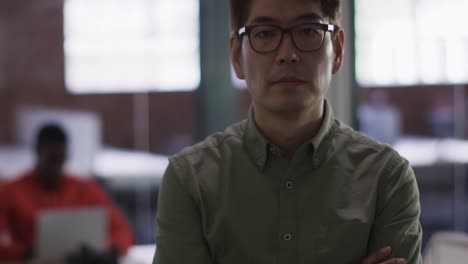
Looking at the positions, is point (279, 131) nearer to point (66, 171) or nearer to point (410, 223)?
point (410, 223)

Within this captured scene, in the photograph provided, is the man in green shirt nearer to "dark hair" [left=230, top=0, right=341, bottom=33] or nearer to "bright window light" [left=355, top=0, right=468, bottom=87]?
"dark hair" [left=230, top=0, right=341, bottom=33]

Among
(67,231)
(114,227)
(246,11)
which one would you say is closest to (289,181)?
(246,11)

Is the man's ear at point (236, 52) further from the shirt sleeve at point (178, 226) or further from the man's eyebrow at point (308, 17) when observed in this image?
the shirt sleeve at point (178, 226)

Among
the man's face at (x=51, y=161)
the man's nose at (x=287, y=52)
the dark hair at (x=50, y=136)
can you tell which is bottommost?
the man's face at (x=51, y=161)

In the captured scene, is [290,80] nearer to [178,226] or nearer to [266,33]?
[266,33]

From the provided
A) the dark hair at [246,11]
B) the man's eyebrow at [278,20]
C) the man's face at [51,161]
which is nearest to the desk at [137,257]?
the man's face at [51,161]

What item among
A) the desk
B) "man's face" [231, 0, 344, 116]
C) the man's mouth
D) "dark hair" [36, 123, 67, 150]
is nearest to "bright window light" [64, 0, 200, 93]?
"dark hair" [36, 123, 67, 150]

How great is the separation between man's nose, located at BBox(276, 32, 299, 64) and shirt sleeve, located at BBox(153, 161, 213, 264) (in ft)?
1.22

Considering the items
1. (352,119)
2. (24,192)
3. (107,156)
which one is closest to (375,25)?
(352,119)

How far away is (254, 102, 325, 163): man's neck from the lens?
1.63 metres

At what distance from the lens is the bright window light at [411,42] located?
12.4ft

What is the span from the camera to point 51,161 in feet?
12.8

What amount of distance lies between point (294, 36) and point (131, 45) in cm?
291

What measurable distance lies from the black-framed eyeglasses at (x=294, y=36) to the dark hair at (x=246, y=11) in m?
0.06
